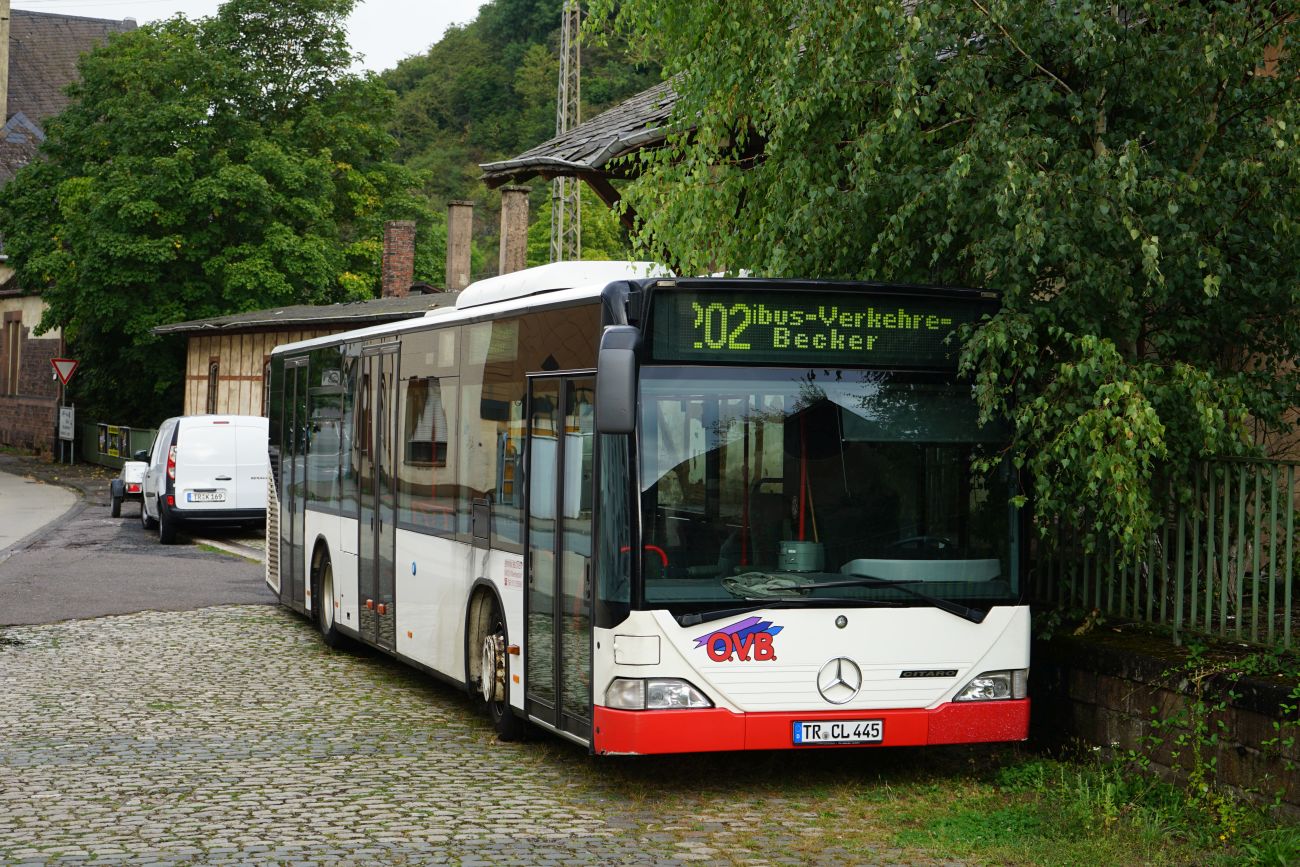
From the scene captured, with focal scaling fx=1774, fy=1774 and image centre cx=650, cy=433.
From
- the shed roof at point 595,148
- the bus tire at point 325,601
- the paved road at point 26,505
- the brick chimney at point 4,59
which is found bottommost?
the paved road at point 26,505

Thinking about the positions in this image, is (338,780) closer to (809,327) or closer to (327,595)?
(809,327)

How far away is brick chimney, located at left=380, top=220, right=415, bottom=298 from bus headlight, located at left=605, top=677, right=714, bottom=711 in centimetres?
4295

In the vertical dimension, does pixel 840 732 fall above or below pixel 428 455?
below

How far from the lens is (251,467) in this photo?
26.4 m

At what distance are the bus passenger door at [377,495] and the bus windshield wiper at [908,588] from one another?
475cm

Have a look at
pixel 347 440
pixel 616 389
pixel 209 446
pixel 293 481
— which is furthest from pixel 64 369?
pixel 616 389

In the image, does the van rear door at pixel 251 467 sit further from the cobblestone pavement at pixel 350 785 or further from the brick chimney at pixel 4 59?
the brick chimney at pixel 4 59

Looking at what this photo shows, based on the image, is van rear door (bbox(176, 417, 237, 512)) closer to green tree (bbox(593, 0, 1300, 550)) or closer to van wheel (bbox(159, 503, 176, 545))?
van wheel (bbox(159, 503, 176, 545))

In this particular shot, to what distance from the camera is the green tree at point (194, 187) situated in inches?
1815

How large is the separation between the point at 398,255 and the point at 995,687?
43.3 meters

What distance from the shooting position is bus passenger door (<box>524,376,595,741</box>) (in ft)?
Result: 28.6

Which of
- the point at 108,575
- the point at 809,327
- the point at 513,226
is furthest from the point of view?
the point at 513,226

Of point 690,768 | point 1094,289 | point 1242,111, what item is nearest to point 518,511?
point 690,768

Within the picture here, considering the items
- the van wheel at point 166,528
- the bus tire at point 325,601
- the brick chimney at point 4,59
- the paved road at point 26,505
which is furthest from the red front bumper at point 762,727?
the brick chimney at point 4,59
